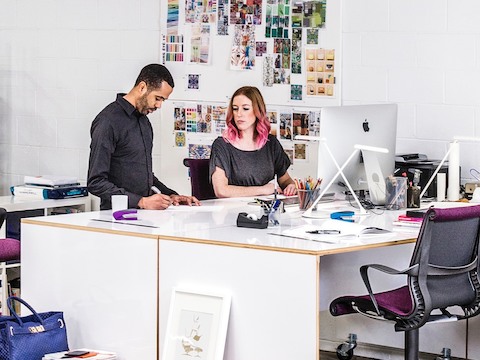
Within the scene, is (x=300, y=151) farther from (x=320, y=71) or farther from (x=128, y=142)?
(x=128, y=142)

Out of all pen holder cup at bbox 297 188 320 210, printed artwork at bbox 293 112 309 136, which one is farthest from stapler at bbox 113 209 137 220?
printed artwork at bbox 293 112 309 136

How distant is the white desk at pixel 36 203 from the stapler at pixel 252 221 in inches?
86.2

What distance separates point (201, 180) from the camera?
18.6 ft

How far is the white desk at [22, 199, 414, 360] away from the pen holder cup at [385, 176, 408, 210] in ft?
1.09

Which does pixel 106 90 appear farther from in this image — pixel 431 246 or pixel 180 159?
pixel 431 246

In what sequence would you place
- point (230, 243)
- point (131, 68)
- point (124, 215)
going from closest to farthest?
point (230, 243)
point (124, 215)
point (131, 68)

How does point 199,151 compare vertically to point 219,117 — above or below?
below

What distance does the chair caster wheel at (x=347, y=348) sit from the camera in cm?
505

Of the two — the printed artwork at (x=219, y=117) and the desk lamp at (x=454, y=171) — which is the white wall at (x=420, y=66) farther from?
the printed artwork at (x=219, y=117)

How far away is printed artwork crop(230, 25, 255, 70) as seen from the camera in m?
6.13

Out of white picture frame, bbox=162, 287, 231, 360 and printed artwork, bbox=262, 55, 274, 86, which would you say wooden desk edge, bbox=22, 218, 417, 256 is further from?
printed artwork, bbox=262, 55, 274, 86

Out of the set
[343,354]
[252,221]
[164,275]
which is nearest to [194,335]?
[164,275]

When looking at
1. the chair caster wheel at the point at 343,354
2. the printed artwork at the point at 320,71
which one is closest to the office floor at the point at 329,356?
the chair caster wheel at the point at 343,354

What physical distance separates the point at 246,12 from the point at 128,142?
1.43 metres
